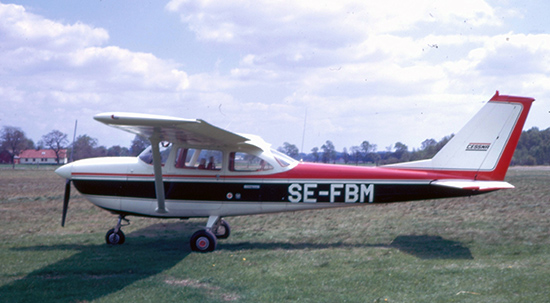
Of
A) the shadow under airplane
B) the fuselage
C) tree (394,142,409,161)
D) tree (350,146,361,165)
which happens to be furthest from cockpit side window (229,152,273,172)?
tree (394,142,409,161)

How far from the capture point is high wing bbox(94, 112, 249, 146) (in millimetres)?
5808

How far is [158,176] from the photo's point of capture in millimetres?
7586

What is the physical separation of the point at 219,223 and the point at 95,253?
90.4 inches

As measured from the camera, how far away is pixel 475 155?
26.2ft

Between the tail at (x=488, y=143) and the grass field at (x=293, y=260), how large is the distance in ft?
4.23

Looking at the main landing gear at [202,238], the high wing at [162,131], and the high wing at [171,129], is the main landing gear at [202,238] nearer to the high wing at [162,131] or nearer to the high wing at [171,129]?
the high wing at [162,131]

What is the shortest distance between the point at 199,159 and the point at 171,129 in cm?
147

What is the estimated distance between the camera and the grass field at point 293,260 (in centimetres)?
512

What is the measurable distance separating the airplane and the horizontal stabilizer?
3cm

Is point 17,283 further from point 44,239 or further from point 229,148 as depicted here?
point 229,148

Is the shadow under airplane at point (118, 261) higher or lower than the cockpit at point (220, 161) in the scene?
lower

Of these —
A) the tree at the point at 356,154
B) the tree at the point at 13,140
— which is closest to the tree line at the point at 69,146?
the tree at the point at 13,140

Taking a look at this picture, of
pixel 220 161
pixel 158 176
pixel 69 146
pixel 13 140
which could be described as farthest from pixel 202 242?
pixel 13 140

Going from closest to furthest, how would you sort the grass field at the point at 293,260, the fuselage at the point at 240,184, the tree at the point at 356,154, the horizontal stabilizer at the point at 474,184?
the grass field at the point at 293,260, the horizontal stabilizer at the point at 474,184, the fuselage at the point at 240,184, the tree at the point at 356,154
